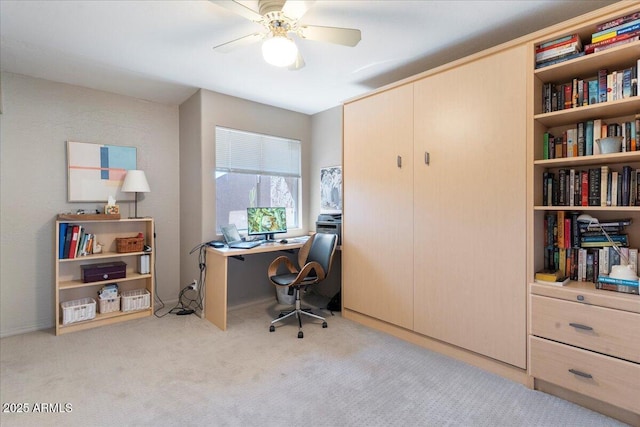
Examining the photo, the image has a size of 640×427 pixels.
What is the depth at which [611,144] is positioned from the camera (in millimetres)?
1807

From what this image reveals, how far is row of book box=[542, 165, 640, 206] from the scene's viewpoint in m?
1.85

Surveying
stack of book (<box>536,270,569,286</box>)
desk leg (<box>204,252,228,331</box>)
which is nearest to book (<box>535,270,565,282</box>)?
stack of book (<box>536,270,569,286</box>)

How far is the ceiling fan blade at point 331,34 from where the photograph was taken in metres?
1.86

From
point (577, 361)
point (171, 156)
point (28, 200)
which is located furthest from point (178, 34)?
point (577, 361)

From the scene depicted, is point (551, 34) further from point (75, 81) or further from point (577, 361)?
point (75, 81)

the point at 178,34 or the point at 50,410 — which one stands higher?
the point at 178,34

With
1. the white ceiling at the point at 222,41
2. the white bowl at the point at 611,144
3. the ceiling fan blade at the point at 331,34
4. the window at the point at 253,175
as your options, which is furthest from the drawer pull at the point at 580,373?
the window at the point at 253,175

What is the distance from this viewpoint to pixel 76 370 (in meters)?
2.26

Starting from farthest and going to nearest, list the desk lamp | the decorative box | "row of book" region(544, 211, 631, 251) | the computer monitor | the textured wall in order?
the computer monitor → the desk lamp → the decorative box → the textured wall → "row of book" region(544, 211, 631, 251)

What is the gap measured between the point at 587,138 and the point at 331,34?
1.79 m

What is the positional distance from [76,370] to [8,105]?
2493 millimetres

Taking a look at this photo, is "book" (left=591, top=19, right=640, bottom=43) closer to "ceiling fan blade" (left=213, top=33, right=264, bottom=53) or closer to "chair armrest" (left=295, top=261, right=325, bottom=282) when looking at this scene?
"ceiling fan blade" (left=213, top=33, right=264, bottom=53)

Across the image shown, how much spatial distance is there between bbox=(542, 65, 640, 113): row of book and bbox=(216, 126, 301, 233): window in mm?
2885

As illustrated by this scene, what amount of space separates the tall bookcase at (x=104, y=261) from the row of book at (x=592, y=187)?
146 inches
